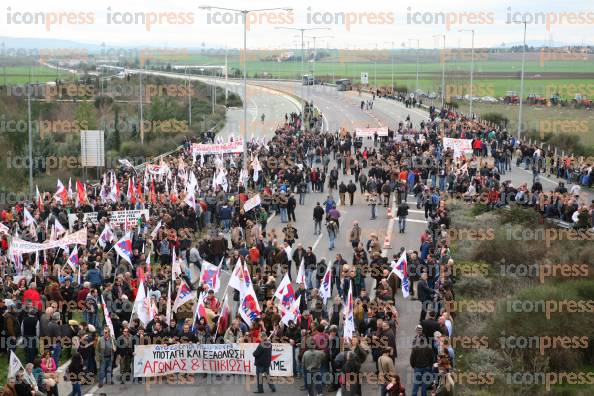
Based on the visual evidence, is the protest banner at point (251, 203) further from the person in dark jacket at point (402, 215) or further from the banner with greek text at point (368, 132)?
the banner with greek text at point (368, 132)

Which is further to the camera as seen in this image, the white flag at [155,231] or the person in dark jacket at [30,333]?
the white flag at [155,231]

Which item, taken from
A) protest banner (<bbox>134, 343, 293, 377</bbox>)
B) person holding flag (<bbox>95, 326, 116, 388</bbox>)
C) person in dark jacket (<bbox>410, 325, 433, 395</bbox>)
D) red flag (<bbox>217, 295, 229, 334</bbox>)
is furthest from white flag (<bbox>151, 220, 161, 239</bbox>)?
person in dark jacket (<bbox>410, 325, 433, 395</bbox>)

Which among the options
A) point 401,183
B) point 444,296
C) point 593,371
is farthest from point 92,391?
point 401,183

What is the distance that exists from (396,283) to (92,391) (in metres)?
7.92

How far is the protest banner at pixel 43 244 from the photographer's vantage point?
2128 cm

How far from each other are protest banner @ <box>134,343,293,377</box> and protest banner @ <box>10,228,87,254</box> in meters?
6.12

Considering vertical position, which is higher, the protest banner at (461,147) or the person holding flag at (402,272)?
the protest banner at (461,147)

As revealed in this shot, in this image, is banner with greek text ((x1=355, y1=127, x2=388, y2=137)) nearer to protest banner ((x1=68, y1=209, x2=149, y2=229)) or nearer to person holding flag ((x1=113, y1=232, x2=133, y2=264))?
protest banner ((x1=68, y1=209, x2=149, y2=229))

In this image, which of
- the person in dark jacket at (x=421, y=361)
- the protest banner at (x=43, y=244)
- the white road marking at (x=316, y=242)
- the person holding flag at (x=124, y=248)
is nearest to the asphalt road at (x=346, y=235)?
the white road marking at (x=316, y=242)

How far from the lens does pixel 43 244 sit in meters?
21.4

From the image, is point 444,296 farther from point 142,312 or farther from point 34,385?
point 34,385

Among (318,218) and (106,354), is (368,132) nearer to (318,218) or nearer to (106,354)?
(318,218)

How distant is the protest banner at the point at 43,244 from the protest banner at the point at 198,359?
6.12 meters

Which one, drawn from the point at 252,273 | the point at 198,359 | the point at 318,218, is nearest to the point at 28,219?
the point at 252,273
